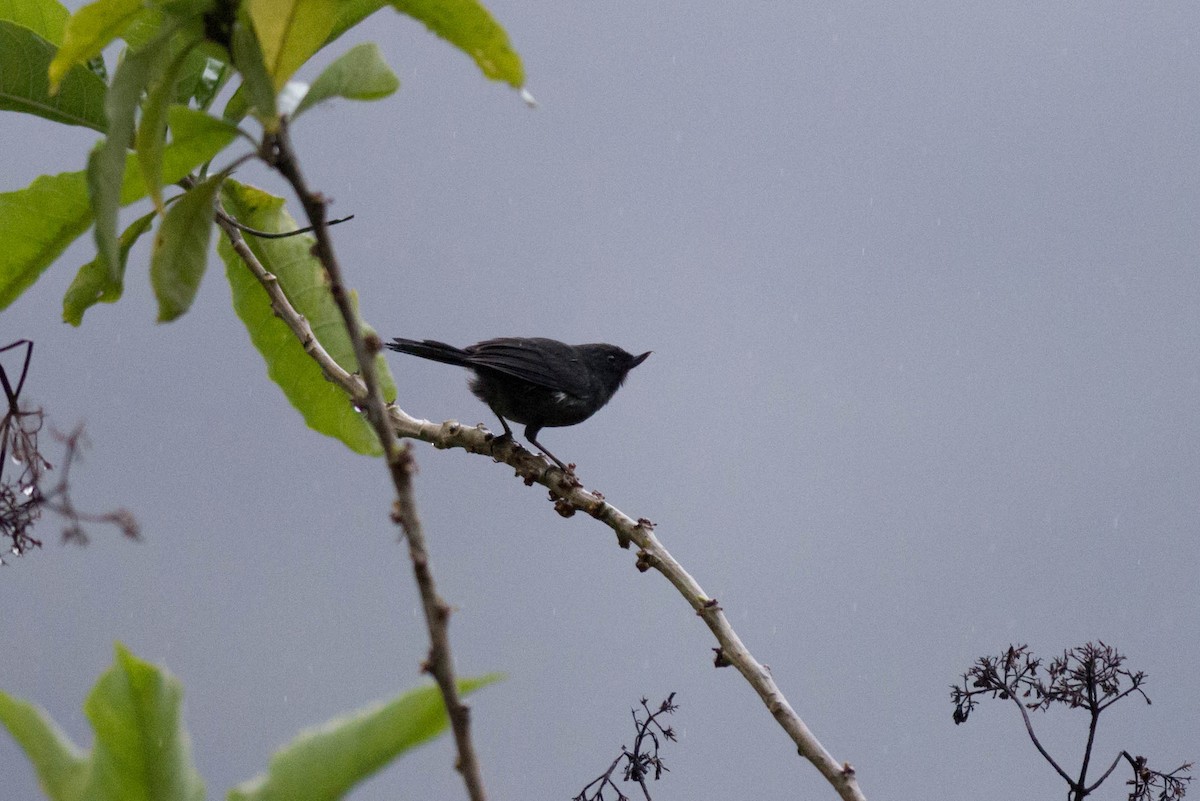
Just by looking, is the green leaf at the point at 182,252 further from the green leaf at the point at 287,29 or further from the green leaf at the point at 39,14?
the green leaf at the point at 39,14

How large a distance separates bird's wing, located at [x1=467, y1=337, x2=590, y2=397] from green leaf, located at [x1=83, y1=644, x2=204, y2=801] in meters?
2.07

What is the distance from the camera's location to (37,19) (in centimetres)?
142

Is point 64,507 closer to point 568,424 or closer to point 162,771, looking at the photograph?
point 162,771

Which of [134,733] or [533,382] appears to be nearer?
[134,733]

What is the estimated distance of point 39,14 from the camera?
142 centimetres

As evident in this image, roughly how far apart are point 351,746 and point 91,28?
0.51 metres

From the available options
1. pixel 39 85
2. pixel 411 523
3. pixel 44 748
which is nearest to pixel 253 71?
pixel 411 523

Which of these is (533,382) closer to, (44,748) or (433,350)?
(433,350)

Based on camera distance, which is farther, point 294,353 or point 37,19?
point 294,353

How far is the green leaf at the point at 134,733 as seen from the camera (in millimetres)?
643

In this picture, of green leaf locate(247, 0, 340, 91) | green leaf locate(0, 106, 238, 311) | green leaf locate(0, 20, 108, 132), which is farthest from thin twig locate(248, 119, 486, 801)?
green leaf locate(0, 20, 108, 132)

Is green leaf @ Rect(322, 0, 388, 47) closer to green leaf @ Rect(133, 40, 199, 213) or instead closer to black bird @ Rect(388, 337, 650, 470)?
green leaf @ Rect(133, 40, 199, 213)

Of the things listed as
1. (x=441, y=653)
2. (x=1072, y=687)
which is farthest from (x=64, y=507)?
(x=1072, y=687)

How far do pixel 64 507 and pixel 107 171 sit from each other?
2.03 ft
